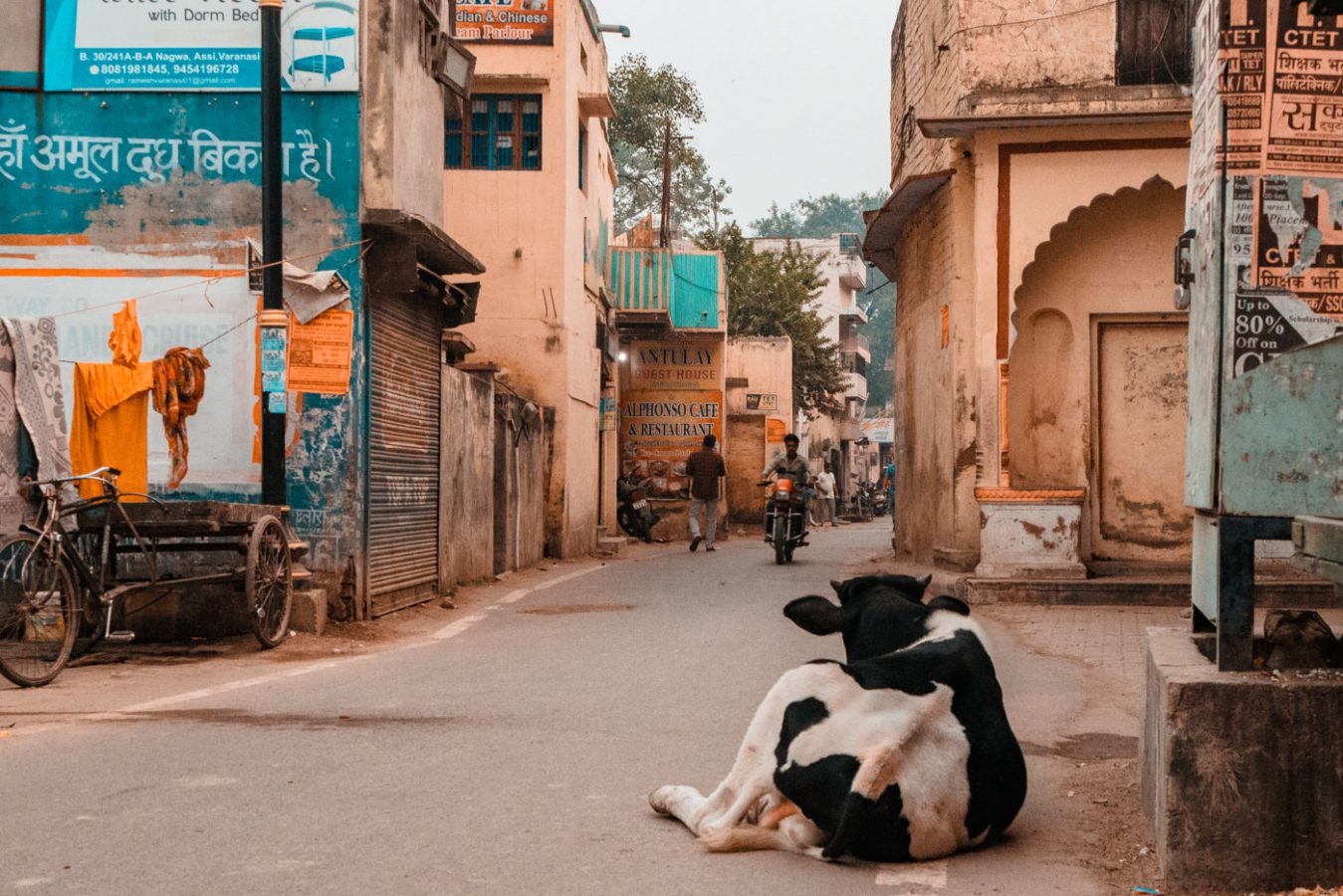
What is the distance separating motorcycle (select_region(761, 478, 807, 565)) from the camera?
63.9ft

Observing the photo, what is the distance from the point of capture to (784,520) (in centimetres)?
1947

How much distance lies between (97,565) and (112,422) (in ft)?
5.75

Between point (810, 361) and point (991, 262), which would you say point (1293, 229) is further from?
point (810, 361)

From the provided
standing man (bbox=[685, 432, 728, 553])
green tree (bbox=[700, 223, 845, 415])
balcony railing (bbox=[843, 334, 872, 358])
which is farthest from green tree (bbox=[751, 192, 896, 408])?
standing man (bbox=[685, 432, 728, 553])

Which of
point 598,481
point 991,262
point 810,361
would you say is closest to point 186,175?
point 991,262

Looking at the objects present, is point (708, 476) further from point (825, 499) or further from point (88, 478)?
point (825, 499)

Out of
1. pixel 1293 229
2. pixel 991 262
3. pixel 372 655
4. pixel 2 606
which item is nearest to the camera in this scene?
pixel 1293 229

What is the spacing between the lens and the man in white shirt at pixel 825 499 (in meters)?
45.0

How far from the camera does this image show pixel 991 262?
14.8m

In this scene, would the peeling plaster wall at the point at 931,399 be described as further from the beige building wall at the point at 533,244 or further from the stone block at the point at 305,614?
the stone block at the point at 305,614

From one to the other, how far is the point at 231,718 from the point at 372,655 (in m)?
3.13

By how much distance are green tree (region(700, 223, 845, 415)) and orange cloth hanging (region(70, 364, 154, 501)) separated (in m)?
38.3

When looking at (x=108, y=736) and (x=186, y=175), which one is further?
(x=186, y=175)

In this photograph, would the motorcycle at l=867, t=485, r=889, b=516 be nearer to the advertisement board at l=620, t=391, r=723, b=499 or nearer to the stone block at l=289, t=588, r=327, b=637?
the advertisement board at l=620, t=391, r=723, b=499
